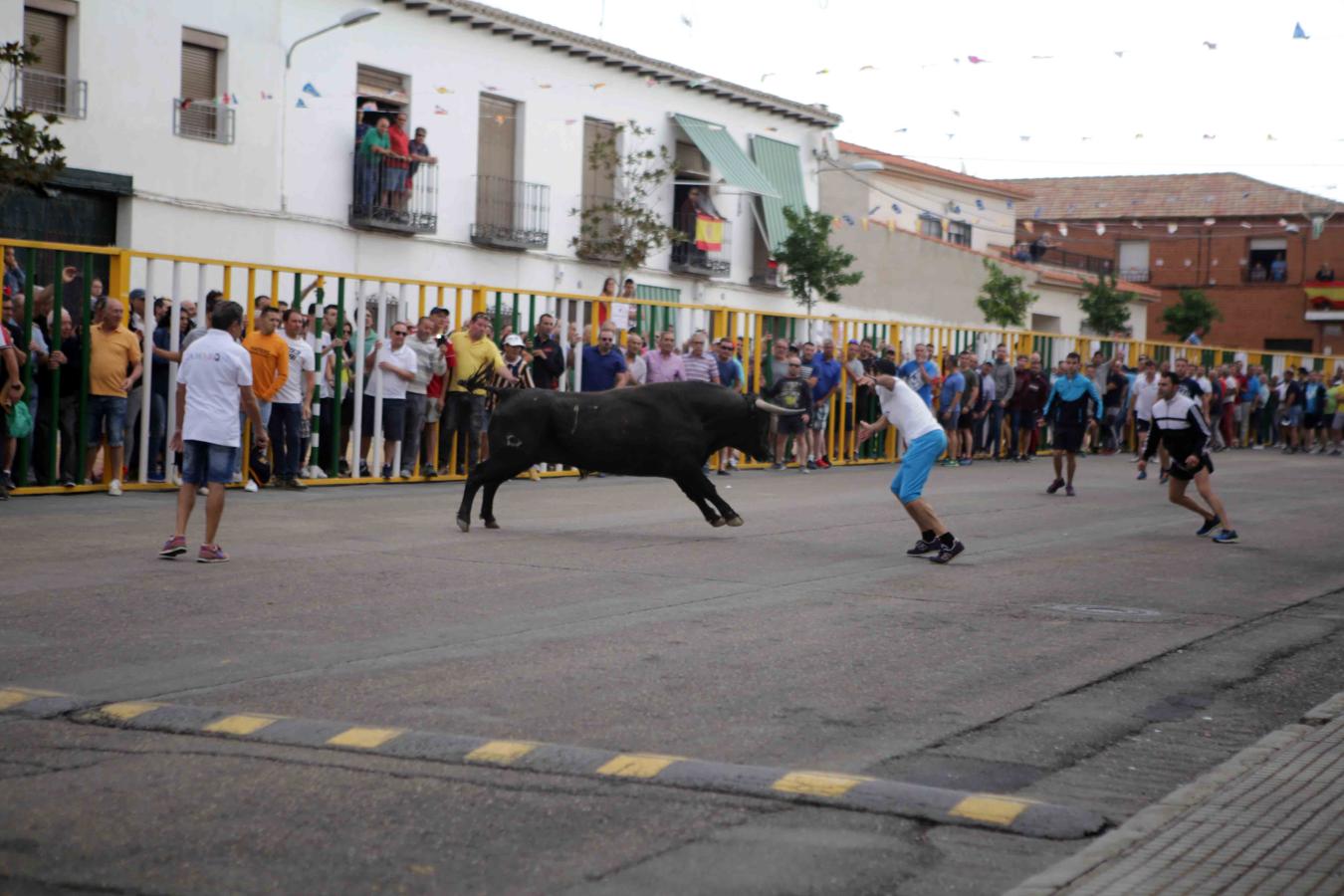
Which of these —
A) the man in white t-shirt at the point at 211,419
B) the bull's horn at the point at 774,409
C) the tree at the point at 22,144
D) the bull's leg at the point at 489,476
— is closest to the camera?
the man in white t-shirt at the point at 211,419

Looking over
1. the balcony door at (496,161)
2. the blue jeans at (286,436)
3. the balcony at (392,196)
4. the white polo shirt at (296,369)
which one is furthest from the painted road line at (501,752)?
the balcony door at (496,161)

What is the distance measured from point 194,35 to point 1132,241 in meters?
46.7

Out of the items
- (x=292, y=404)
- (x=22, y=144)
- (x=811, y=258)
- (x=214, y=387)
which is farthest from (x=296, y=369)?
(x=811, y=258)

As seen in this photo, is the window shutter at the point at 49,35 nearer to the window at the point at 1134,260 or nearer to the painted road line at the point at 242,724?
the painted road line at the point at 242,724

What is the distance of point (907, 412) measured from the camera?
1373 cm

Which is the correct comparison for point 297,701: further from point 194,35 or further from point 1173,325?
point 1173,325

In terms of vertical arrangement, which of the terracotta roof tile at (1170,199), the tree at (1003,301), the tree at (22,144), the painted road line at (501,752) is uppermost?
the terracotta roof tile at (1170,199)

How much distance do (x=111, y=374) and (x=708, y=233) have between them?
2142 cm

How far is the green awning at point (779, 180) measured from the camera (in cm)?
3834

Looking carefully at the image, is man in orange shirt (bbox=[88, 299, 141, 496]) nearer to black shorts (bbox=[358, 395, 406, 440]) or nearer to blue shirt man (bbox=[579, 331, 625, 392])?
black shorts (bbox=[358, 395, 406, 440])

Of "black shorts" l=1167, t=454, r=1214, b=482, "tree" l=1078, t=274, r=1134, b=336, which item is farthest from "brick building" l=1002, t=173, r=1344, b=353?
"black shorts" l=1167, t=454, r=1214, b=482

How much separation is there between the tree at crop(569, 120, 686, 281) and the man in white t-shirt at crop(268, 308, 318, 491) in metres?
15.8

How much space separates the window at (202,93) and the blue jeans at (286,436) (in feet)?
33.7

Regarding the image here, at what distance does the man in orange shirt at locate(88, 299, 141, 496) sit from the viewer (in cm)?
1600
